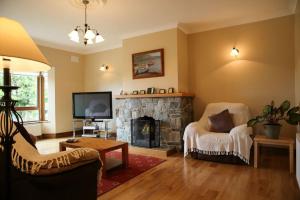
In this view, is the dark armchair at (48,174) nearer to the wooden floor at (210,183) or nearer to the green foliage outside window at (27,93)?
the wooden floor at (210,183)

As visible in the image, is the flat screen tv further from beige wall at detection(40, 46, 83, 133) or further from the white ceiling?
the white ceiling

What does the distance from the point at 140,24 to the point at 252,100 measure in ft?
8.74

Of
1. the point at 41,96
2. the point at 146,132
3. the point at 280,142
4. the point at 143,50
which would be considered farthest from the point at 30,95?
the point at 280,142

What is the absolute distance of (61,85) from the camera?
591 centimetres

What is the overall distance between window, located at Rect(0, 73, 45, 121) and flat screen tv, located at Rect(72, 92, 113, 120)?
97 cm

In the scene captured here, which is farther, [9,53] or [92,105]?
[92,105]

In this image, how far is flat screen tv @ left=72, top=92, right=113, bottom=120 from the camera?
543 centimetres

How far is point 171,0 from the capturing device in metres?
3.23

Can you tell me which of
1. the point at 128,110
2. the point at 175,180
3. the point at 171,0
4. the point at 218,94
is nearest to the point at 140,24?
the point at 171,0

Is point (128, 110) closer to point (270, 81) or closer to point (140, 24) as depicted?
point (140, 24)

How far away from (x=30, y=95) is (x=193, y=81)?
4295 mm

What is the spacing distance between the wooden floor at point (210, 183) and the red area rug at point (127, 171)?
97mm

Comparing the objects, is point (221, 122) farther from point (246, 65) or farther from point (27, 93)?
point (27, 93)

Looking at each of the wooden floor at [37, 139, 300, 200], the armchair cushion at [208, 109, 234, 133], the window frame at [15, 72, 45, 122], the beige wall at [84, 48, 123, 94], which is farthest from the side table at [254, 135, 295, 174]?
the window frame at [15, 72, 45, 122]
